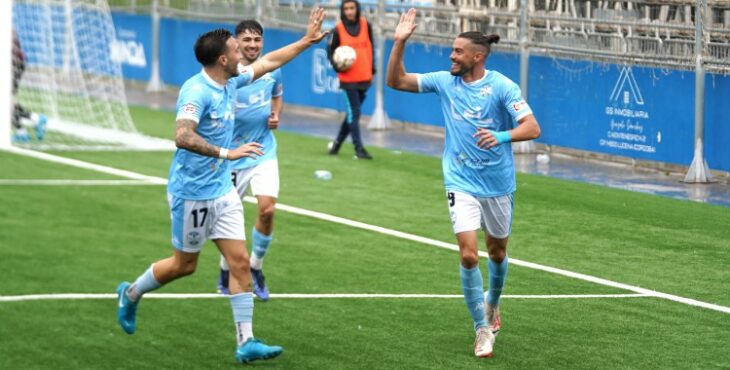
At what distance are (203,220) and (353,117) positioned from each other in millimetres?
11384

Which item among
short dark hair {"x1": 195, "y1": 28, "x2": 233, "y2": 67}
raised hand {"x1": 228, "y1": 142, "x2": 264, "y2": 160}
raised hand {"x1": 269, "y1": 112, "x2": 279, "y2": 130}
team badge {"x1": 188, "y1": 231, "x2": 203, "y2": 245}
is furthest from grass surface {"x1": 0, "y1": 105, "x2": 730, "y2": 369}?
short dark hair {"x1": 195, "y1": 28, "x2": 233, "y2": 67}

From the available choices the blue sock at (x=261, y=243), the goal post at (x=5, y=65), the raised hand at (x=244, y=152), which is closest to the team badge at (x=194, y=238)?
the raised hand at (x=244, y=152)

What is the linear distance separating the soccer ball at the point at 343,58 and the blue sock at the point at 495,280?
10.7 m

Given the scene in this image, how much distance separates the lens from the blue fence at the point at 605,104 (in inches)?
776

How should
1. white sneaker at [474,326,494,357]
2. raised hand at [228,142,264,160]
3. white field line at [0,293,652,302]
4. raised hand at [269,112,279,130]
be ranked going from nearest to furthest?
1. raised hand at [228,142,264,160]
2. white sneaker at [474,326,494,357]
3. white field line at [0,293,652,302]
4. raised hand at [269,112,279,130]

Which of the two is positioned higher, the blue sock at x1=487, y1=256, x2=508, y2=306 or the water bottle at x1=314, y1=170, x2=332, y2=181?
the blue sock at x1=487, y1=256, x2=508, y2=306

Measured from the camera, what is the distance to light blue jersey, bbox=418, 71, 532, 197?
1095cm

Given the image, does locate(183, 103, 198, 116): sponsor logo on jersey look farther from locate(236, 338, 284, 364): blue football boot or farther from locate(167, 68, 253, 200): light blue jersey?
locate(236, 338, 284, 364): blue football boot

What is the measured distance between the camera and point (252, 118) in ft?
43.2

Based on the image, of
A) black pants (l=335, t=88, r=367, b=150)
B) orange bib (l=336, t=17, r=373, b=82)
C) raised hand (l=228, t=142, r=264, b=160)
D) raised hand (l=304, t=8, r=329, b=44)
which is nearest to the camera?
raised hand (l=228, t=142, r=264, b=160)

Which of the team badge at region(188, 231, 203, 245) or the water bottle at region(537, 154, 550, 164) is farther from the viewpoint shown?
the water bottle at region(537, 154, 550, 164)

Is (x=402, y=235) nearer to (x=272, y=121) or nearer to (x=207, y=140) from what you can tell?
(x=272, y=121)

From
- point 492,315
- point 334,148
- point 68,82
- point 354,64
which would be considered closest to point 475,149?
point 492,315

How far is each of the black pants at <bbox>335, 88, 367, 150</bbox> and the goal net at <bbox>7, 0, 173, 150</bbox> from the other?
10.7ft
